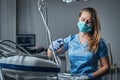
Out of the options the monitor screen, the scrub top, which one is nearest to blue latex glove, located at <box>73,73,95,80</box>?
the scrub top

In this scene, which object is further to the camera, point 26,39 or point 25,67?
point 26,39

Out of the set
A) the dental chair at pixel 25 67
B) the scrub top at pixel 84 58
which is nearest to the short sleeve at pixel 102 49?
the scrub top at pixel 84 58

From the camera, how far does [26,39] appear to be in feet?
15.3

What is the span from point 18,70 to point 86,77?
0.36 m

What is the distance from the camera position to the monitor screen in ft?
15.1

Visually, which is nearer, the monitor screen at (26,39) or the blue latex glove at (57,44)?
the blue latex glove at (57,44)

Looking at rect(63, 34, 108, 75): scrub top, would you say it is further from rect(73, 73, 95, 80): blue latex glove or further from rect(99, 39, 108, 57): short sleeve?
rect(73, 73, 95, 80): blue latex glove

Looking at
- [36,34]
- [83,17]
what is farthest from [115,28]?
[83,17]

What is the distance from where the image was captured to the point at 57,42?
126 cm

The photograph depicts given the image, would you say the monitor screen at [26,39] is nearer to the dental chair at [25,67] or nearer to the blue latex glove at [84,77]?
the blue latex glove at [84,77]

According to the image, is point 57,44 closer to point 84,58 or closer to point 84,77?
point 84,58

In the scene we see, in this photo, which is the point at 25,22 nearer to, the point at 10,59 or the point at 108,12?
the point at 108,12

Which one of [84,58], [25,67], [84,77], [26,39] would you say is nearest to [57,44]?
[84,58]

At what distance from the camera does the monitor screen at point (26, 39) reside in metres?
4.62
